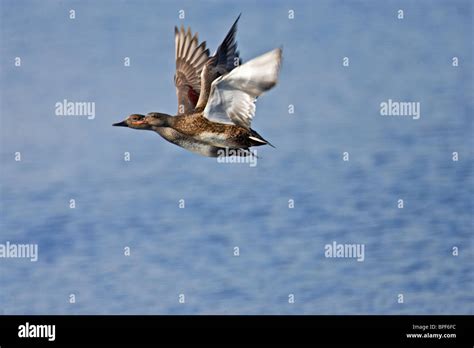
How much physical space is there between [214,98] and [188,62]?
178 cm

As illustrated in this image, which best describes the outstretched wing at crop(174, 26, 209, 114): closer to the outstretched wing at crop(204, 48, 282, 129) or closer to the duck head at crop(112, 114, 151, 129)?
the duck head at crop(112, 114, 151, 129)

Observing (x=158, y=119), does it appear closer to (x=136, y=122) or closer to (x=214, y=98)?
(x=136, y=122)

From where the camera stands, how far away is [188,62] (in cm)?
1144

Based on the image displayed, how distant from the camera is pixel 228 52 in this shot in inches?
429

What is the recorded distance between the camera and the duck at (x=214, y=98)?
9391 millimetres

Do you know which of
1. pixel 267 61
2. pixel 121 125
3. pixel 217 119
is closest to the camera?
pixel 267 61

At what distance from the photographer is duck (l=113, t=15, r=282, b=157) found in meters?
9.39

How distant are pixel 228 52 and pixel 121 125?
4.61 feet

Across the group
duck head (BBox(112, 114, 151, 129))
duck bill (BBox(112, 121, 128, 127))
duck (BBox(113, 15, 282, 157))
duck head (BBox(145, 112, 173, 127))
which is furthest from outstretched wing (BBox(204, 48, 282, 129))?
duck bill (BBox(112, 121, 128, 127))

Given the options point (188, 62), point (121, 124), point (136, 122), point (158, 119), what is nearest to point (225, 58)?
point (188, 62)

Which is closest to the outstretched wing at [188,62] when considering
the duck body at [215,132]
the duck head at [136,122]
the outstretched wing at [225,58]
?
the outstretched wing at [225,58]

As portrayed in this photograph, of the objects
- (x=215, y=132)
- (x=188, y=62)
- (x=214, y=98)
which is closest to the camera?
(x=214, y=98)
